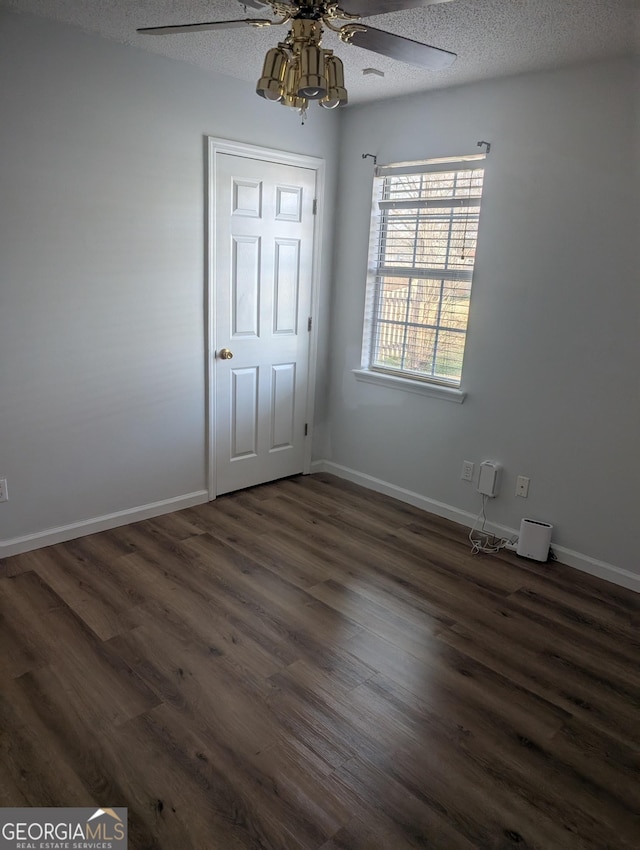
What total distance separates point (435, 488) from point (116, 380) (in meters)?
2.04

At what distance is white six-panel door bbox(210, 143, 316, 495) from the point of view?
3.52 metres

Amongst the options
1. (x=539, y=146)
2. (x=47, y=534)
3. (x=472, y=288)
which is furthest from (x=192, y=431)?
(x=539, y=146)

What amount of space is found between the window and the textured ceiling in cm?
58

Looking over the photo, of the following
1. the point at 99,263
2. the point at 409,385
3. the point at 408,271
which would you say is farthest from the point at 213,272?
the point at 409,385

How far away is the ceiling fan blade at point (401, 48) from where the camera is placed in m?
1.76

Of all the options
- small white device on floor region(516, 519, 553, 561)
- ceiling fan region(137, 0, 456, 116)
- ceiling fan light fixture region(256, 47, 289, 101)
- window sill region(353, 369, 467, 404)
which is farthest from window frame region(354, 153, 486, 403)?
ceiling fan light fixture region(256, 47, 289, 101)

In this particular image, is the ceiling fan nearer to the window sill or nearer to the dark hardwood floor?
the dark hardwood floor

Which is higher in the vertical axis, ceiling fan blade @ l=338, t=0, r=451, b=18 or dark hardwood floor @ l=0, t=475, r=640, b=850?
ceiling fan blade @ l=338, t=0, r=451, b=18

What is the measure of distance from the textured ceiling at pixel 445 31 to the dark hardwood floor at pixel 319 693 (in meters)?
2.47

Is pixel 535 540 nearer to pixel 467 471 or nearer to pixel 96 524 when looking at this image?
pixel 467 471

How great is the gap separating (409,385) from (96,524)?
2.05 m

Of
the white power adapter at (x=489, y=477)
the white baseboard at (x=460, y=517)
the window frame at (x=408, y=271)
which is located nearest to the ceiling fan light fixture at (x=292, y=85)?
the window frame at (x=408, y=271)

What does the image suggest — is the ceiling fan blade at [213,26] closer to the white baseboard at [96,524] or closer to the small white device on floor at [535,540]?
the white baseboard at [96,524]

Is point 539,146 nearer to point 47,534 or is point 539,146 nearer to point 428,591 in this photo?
point 428,591
